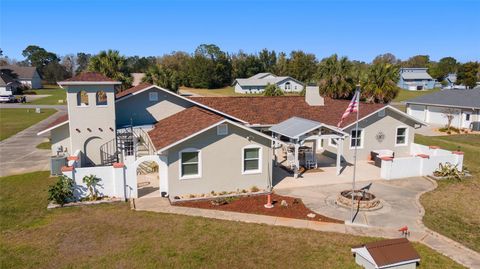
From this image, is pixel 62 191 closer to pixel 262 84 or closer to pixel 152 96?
pixel 152 96

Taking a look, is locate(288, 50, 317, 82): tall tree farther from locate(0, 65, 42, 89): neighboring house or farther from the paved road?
the paved road

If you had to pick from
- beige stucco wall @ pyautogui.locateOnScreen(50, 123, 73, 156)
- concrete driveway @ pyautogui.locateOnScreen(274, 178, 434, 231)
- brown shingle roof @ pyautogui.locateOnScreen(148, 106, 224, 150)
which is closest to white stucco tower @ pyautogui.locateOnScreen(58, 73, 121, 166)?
beige stucco wall @ pyautogui.locateOnScreen(50, 123, 73, 156)

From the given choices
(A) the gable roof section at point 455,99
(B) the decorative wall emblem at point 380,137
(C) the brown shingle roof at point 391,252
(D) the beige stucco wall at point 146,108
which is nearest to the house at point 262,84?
(A) the gable roof section at point 455,99

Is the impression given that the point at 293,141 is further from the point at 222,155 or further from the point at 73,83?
the point at 73,83

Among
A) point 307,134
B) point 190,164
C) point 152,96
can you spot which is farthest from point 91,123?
point 307,134

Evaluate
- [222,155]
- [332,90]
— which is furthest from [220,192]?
[332,90]

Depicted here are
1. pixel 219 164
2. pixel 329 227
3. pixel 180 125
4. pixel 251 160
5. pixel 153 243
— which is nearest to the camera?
pixel 153 243

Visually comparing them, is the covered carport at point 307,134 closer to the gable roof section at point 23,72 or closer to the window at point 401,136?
the window at point 401,136
